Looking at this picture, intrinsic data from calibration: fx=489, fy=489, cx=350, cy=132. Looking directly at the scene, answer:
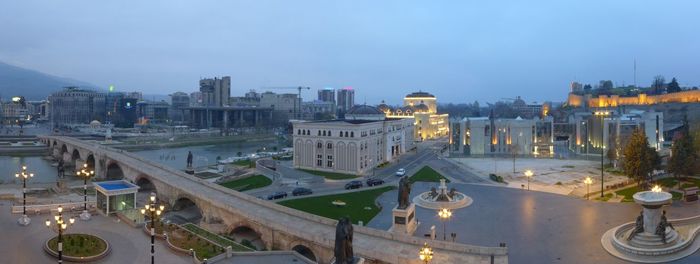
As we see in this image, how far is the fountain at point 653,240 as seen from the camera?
904 inches

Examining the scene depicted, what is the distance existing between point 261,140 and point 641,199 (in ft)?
354

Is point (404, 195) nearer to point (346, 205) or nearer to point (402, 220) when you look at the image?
point (402, 220)

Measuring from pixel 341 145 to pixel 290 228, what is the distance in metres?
27.7

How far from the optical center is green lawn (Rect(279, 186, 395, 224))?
111 ft

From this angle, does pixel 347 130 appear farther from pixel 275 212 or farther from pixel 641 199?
pixel 641 199

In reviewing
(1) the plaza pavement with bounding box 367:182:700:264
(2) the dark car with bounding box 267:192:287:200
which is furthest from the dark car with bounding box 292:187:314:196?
(1) the plaza pavement with bounding box 367:182:700:264

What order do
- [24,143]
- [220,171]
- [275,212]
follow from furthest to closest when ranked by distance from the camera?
[24,143] < [220,171] < [275,212]

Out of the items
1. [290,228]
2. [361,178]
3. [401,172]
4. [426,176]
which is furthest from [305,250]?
[401,172]

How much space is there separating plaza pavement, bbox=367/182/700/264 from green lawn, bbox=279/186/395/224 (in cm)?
88

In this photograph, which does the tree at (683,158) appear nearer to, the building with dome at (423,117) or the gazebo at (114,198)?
the gazebo at (114,198)

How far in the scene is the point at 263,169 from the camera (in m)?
55.3

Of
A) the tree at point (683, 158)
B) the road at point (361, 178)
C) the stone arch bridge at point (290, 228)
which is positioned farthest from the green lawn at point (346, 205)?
the tree at point (683, 158)

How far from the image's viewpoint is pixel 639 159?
40500 millimetres

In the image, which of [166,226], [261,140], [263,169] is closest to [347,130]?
[263,169]
